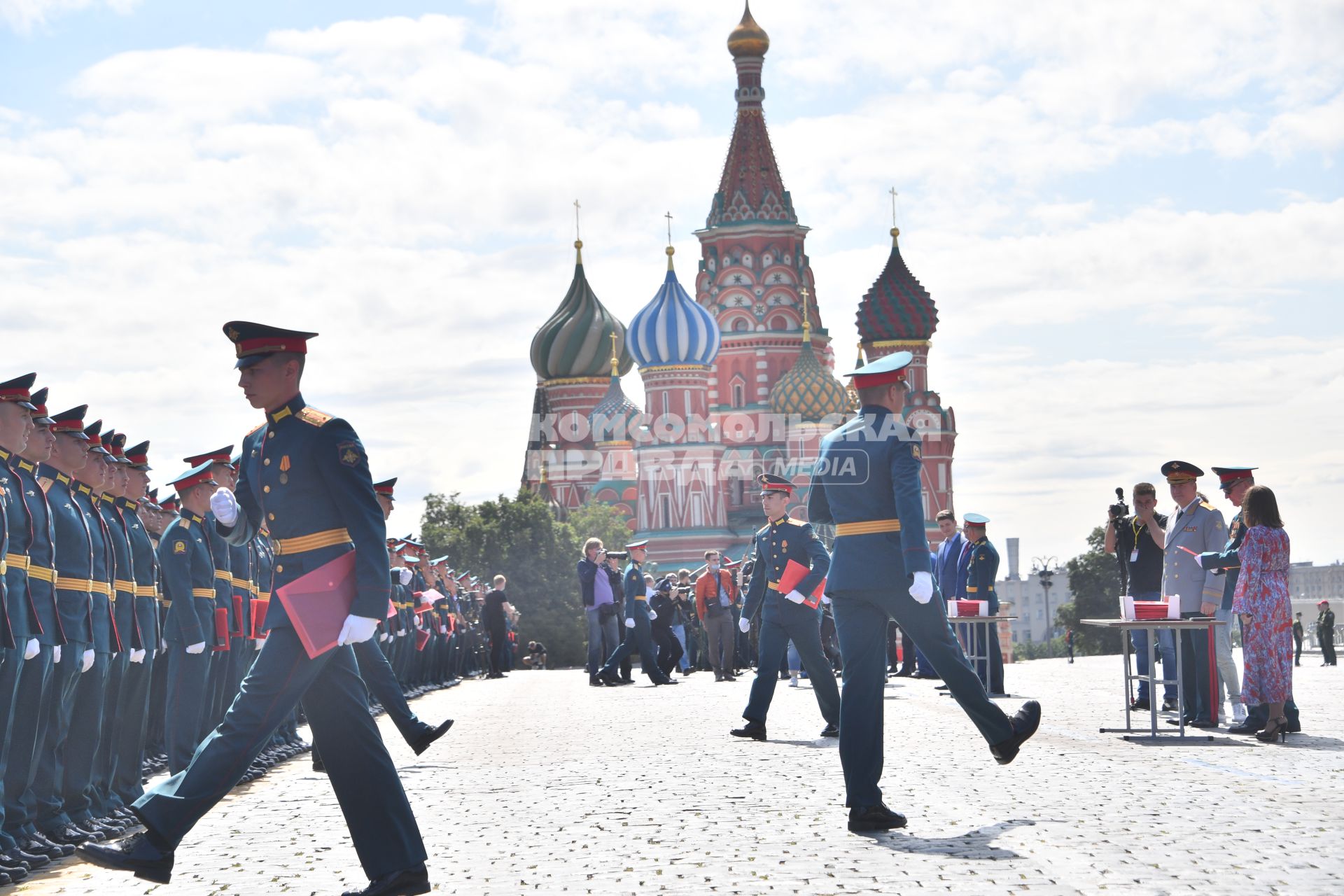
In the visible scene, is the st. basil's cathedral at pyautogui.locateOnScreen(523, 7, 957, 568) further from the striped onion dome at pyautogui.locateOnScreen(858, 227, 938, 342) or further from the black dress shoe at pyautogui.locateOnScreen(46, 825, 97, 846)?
the black dress shoe at pyautogui.locateOnScreen(46, 825, 97, 846)

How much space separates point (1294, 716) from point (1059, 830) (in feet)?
19.2

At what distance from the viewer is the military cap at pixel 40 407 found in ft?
29.3

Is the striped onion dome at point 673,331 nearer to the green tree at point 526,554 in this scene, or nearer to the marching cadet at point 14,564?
the green tree at point 526,554

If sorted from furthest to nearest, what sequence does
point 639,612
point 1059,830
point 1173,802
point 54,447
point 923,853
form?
point 639,612
point 54,447
point 1173,802
point 1059,830
point 923,853

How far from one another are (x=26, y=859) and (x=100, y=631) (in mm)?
1788

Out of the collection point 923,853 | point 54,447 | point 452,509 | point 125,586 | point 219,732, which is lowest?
point 923,853

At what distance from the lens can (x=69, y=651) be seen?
9.04 metres

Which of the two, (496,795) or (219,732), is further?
(496,795)

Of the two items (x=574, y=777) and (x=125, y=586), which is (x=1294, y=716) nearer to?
(x=574, y=777)

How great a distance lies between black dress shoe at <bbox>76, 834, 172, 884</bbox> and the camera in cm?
641

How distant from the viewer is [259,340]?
7.24 metres

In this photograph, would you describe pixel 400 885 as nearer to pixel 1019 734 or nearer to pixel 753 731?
pixel 1019 734

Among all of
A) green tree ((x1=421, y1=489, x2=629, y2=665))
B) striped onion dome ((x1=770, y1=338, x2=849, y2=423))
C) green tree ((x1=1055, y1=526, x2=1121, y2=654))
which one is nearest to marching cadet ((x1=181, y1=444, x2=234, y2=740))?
green tree ((x1=421, y1=489, x2=629, y2=665))

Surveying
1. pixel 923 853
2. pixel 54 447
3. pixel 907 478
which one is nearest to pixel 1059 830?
pixel 923 853
